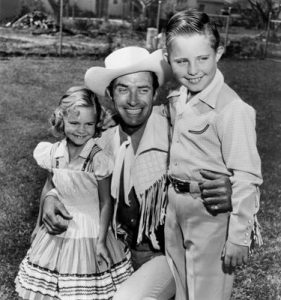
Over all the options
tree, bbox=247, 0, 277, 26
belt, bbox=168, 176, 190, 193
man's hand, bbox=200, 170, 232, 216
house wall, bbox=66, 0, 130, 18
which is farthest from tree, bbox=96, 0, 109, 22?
man's hand, bbox=200, 170, 232, 216

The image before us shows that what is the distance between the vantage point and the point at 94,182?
2.87 m

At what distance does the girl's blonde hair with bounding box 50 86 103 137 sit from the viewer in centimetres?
283

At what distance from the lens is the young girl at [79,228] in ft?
9.07

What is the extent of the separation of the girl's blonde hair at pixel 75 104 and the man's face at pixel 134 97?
12 cm

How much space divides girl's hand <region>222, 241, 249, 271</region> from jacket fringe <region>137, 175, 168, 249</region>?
0.47m

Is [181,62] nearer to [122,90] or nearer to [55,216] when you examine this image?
[122,90]

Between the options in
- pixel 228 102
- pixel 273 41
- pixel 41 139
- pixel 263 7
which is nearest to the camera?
pixel 228 102

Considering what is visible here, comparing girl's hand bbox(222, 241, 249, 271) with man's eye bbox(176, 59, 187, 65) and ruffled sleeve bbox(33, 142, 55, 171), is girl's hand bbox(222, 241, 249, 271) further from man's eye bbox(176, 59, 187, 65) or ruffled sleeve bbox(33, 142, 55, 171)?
ruffled sleeve bbox(33, 142, 55, 171)

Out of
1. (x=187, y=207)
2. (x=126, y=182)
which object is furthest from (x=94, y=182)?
(x=187, y=207)

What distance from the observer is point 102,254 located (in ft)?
9.14

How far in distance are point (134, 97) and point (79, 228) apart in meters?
0.76

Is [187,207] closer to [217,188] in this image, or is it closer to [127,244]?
[217,188]

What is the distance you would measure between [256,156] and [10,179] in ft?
14.2

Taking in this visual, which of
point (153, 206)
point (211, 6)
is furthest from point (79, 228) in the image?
point (211, 6)
